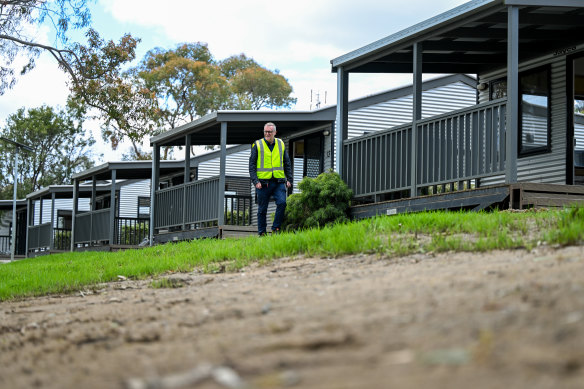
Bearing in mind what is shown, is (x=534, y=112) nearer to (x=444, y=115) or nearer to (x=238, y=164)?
(x=444, y=115)

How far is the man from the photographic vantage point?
41.3ft

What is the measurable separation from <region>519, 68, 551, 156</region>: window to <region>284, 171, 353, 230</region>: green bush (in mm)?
3163

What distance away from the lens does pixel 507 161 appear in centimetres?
1018

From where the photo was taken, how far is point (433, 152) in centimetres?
1182

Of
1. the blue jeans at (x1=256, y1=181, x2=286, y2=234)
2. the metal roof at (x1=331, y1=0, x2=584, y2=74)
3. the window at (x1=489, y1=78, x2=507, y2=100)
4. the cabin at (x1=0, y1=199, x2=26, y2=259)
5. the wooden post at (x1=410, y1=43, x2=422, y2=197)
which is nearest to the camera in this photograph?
the metal roof at (x1=331, y1=0, x2=584, y2=74)

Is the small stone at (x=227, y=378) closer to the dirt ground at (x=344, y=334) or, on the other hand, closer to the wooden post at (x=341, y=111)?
the dirt ground at (x=344, y=334)

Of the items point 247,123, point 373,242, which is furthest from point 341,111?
point 373,242

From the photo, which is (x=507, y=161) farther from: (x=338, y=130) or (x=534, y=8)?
(x=338, y=130)

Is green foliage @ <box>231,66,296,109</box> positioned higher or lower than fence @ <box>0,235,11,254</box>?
higher

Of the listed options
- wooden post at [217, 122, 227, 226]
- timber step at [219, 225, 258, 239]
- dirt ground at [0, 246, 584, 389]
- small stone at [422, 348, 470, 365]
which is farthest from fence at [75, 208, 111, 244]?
small stone at [422, 348, 470, 365]

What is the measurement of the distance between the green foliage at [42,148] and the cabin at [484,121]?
44.4m

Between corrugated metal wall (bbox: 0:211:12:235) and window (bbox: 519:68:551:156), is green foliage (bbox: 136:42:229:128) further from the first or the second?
window (bbox: 519:68:551:156)

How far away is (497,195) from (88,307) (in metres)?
5.77

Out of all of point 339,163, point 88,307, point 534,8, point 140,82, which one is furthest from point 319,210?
point 140,82
